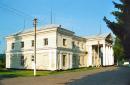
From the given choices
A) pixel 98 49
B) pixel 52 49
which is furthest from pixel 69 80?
pixel 98 49

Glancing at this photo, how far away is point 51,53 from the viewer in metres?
50.0

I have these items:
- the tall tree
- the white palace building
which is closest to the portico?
the white palace building

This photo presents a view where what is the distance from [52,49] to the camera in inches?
1965

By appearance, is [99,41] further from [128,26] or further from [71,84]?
[128,26]

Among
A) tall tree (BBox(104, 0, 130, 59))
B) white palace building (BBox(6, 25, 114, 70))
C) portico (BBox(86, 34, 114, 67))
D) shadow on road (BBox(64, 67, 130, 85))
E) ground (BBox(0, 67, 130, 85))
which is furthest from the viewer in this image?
portico (BBox(86, 34, 114, 67))

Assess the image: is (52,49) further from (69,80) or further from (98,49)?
(69,80)

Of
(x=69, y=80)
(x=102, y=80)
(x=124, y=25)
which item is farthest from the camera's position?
(x=69, y=80)

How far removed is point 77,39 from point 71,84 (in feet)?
132

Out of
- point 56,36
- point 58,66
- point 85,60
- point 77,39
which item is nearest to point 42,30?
point 56,36

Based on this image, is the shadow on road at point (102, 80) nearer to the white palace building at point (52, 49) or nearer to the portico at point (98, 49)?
the white palace building at point (52, 49)

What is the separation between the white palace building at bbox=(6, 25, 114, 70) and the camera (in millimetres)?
50188

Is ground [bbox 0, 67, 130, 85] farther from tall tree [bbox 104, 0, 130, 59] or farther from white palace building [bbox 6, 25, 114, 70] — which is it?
white palace building [bbox 6, 25, 114, 70]

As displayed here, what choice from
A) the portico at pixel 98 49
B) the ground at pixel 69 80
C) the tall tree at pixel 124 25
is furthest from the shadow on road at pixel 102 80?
the portico at pixel 98 49

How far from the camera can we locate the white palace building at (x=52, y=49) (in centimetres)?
5019
